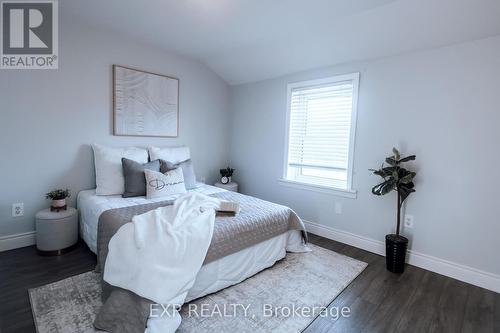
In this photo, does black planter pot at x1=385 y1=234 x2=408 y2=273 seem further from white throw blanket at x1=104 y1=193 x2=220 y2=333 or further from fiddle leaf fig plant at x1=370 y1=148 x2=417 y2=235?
white throw blanket at x1=104 y1=193 x2=220 y2=333

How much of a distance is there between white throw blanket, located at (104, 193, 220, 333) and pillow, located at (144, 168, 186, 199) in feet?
2.61

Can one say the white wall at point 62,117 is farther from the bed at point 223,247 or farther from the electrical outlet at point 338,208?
the electrical outlet at point 338,208

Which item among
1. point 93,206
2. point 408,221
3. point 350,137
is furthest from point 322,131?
point 93,206

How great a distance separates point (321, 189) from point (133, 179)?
7.36 feet

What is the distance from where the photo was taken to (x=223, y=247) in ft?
6.28

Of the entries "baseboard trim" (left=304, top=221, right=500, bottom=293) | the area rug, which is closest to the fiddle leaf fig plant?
"baseboard trim" (left=304, top=221, right=500, bottom=293)

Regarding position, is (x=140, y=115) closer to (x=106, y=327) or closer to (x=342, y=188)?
(x=106, y=327)

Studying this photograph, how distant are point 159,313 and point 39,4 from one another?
119 inches

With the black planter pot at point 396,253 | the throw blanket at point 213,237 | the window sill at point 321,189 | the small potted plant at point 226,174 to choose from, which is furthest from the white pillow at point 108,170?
the black planter pot at point 396,253

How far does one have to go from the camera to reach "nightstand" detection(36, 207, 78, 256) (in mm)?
2395

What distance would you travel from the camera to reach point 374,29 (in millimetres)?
2398

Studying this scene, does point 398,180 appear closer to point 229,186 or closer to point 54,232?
point 229,186

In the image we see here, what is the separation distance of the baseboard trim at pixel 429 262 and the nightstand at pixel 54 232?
2.81 meters

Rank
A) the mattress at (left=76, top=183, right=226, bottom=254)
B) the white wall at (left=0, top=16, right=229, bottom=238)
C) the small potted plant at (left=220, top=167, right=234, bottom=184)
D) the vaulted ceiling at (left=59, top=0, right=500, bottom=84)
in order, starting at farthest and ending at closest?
the small potted plant at (left=220, top=167, right=234, bottom=184), the white wall at (left=0, top=16, right=229, bottom=238), the mattress at (left=76, top=183, right=226, bottom=254), the vaulted ceiling at (left=59, top=0, right=500, bottom=84)
